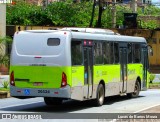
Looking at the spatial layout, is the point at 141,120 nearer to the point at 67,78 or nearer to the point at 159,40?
the point at 67,78

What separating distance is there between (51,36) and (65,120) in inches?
160

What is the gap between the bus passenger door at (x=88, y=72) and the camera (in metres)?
20.4

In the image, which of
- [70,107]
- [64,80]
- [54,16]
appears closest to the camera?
[64,80]

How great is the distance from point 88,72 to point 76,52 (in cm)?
121

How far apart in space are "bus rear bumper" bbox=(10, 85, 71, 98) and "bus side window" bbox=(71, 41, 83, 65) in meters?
1.15

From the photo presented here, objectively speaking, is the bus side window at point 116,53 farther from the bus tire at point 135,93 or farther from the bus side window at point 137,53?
the bus tire at point 135,93

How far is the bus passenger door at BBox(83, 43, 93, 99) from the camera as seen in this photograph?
802 inches

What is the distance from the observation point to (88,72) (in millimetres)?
20688

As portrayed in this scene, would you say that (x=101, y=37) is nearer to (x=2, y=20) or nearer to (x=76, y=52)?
(x=76, y=52)

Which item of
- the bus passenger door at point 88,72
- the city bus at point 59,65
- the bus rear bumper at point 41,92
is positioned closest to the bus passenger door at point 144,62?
the city bus at point 59,65

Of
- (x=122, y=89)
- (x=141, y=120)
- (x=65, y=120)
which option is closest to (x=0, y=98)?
(x=122, y=89)

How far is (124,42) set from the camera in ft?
80.7

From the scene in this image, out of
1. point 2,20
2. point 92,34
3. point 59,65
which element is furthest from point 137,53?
point 2,20

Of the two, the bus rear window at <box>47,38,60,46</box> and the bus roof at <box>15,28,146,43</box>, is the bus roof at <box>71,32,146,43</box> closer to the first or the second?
the bus roof at <box>15,28,146,43</box>
